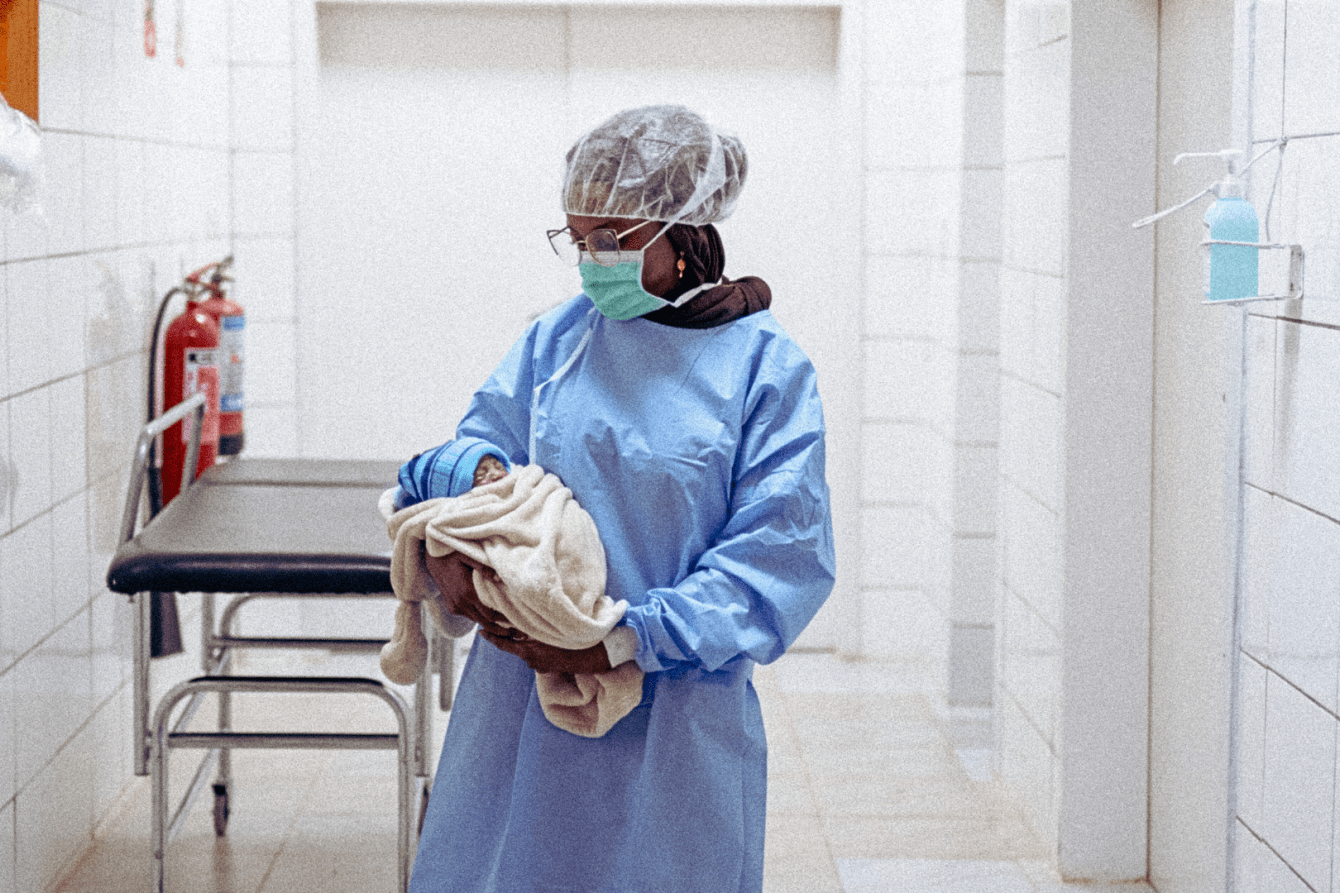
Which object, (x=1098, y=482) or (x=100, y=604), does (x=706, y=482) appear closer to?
(x=1098, y=482)

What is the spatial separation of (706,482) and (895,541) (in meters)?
2.85

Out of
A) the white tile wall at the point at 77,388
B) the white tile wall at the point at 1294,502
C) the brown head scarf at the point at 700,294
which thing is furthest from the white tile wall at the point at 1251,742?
the white tile wall at the point at 77,388

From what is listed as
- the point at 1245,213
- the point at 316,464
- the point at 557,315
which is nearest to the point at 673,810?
the point at 557,315

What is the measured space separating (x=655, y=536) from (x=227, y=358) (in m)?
2.09

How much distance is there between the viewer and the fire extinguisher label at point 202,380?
3324 millimetres

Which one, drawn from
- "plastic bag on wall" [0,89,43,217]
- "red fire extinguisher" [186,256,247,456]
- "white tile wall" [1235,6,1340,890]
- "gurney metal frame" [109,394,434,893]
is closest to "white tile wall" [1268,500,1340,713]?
"white tile wall" [1235,6,1340,890]

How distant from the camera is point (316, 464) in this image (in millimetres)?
3117

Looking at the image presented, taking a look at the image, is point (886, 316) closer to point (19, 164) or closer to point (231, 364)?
point (231, 364)

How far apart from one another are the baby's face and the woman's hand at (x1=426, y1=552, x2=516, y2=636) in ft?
0.30

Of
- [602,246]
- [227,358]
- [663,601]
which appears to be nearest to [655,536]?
[663,601]

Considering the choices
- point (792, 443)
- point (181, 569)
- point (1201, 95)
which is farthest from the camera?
point (1201, 95)

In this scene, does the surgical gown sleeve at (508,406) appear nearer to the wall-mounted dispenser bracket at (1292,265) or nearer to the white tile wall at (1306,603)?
the wall-mounted dispenser bracket at (1292,265)

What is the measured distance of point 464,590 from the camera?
1.64 meters

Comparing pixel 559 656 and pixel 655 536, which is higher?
pixel 655 536
